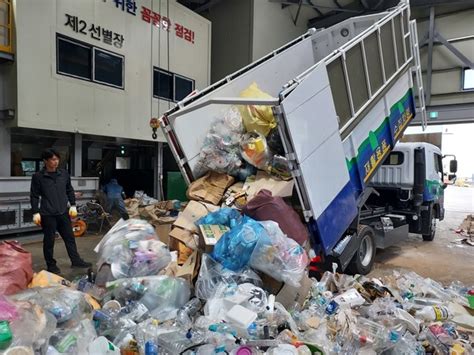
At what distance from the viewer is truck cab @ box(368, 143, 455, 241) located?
A: 564 centimetres

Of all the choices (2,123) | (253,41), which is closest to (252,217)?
(2,123)

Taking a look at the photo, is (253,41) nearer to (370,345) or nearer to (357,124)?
(357,124)

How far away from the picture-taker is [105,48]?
665cm

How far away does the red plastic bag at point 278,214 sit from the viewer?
9.58 feet

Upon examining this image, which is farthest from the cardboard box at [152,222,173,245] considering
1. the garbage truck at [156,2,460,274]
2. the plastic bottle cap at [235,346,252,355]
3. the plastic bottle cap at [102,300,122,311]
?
the plastic bottle cap at [235,346,252,355]

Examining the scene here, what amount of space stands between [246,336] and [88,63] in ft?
19.6

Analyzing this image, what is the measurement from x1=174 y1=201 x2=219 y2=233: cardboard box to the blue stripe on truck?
991mm

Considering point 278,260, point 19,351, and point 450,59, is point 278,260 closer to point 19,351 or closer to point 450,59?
point 19,351

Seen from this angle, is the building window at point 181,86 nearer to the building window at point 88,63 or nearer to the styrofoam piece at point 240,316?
the building window at point 88,63

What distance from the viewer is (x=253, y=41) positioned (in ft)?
32.2

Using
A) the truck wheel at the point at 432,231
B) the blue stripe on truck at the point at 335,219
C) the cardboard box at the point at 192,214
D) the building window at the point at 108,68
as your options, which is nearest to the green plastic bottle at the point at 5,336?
the cardboard box at the point at 192,214

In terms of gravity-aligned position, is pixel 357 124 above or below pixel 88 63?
below

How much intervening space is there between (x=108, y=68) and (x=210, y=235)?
5.27m

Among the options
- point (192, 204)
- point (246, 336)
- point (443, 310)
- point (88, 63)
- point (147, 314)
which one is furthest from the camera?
point (88, 63)
